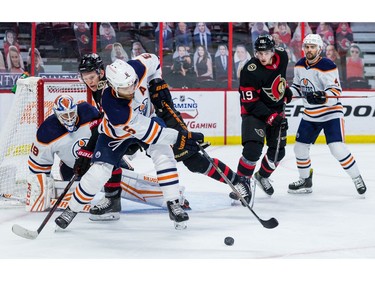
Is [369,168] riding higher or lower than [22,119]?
lower

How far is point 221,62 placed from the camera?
315 inches

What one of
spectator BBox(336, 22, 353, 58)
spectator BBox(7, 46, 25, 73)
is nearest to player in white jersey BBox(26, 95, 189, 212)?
spectator BBox(7, 46, 25, 73)

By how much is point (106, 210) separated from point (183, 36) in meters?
4.37

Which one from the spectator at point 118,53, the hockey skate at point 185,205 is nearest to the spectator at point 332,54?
the spectator at point 118,53

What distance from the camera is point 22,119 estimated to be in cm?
460

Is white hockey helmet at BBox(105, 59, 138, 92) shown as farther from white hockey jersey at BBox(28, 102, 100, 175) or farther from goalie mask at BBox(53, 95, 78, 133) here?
white hockey jersey at BBox(28, 102, 100, 175)

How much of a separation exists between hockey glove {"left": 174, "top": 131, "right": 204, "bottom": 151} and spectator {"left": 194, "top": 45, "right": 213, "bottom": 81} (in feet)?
14.0

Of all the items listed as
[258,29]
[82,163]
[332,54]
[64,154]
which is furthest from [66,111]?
[332,54]

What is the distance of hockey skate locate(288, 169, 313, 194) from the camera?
15.9ft

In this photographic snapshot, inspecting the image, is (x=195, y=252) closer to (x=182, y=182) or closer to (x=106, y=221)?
(x=106, y=221)

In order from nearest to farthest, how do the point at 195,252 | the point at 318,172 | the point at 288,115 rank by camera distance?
the point at 195,252
the point at 318,172
the point at 288,115

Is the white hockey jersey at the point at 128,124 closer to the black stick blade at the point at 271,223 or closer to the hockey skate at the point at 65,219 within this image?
the hockey skate at the point at 65,219

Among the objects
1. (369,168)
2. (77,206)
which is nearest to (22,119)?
(77,206)

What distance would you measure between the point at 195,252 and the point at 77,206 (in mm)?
668
